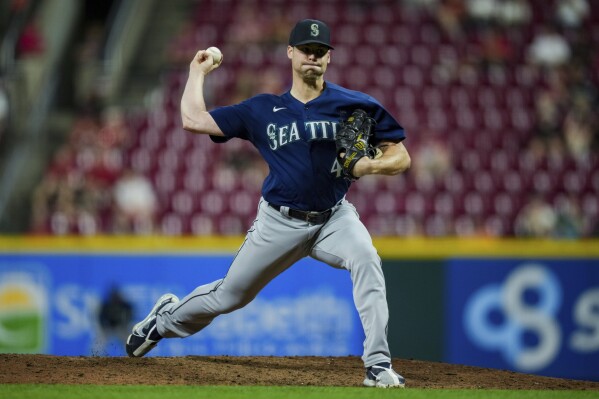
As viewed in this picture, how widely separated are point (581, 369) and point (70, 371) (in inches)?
212

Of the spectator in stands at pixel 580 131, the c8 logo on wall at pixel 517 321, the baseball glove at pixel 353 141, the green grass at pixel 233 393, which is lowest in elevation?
the c8 logo on wall at pixel 517 321

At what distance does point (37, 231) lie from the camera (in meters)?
11.0

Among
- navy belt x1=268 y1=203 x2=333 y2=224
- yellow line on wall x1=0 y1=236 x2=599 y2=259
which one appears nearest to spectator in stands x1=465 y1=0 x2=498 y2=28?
yellow line on wall x1=0 y1=236 x2=599 y2=259

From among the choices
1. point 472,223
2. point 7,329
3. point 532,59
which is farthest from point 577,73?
point 7,329

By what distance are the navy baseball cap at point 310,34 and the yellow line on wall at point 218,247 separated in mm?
4178

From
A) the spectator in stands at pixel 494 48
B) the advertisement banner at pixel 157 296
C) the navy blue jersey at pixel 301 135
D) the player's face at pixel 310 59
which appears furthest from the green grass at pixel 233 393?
the spectator in stands at pixel 494 48

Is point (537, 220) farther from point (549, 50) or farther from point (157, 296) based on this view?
point (157, 296)

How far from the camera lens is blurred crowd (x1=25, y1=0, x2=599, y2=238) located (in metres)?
11.3

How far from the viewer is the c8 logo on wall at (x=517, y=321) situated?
938 cm

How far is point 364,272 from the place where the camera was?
5.34m

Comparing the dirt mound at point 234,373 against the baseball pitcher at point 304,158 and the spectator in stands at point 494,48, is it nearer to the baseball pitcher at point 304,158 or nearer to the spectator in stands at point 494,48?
the baseball pitcher at point 304,158

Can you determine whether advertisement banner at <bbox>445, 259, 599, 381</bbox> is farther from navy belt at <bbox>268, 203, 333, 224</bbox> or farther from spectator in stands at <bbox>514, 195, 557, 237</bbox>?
navy belt at <bbox>268, 203, 333, 224</bbox>

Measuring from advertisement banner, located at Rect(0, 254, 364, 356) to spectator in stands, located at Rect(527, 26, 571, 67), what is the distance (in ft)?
20.4

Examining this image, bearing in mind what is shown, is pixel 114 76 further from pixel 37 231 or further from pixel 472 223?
pixel 472 223
